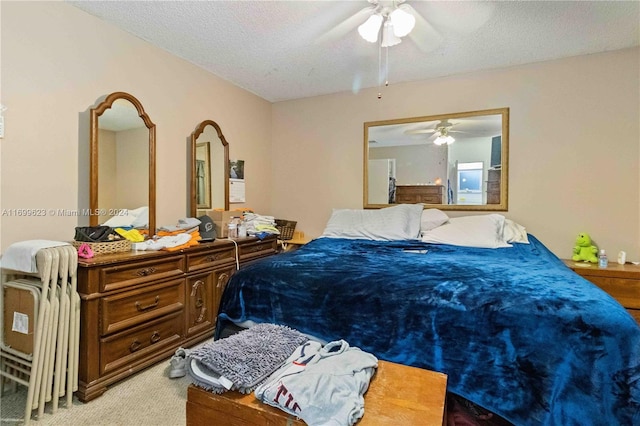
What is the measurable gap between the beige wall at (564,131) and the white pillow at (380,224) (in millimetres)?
930

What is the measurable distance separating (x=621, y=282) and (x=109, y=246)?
3659mm

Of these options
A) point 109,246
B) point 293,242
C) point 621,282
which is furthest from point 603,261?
point 109,246

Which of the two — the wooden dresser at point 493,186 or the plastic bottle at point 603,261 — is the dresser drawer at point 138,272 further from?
the plastic bottle at point 603,261

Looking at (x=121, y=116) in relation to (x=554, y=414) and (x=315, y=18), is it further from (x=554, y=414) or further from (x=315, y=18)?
(x=554, y=414)

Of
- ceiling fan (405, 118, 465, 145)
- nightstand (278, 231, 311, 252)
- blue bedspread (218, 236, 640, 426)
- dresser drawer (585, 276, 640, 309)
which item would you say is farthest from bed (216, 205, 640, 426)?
nightstand (278, 231, 311, 252)

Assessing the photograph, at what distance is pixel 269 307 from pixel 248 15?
76.9 inches

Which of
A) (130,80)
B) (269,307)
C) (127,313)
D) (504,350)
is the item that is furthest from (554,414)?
(130,80)

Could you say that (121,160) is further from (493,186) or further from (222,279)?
(493,186)

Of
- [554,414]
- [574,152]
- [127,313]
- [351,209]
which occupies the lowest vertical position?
[554,414]

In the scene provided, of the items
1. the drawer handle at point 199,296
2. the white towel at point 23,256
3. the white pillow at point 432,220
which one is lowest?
the drawer handle at point 199,296

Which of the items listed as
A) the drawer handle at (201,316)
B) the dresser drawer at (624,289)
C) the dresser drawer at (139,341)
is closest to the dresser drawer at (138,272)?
the dresser drawer at (139,341)

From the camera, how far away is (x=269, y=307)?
1.90 meters

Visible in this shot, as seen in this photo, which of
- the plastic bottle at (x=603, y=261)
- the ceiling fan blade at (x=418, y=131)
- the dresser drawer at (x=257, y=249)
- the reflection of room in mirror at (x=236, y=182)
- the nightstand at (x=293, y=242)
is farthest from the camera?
the nightstand at (x=293, y=242)

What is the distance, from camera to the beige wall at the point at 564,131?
111 inches
